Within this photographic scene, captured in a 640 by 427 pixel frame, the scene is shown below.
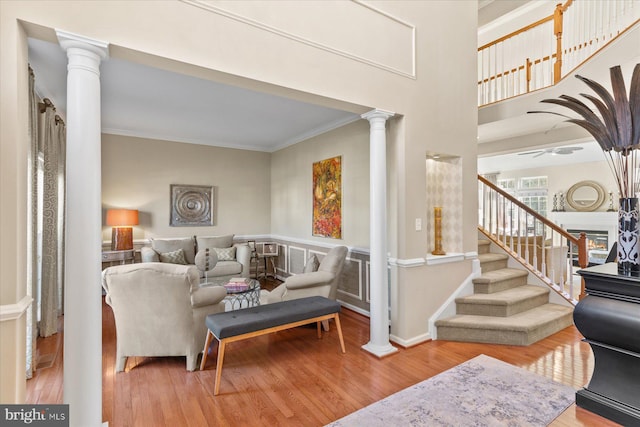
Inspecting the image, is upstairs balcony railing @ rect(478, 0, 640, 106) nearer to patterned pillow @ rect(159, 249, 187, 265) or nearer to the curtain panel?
patterned pillow @ rect(159, 249, 187, 265)

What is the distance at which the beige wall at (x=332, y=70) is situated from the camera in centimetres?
170

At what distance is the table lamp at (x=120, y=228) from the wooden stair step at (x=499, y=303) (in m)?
5.09

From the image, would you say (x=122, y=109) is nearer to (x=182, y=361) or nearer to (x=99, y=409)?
(x=182, y=361)

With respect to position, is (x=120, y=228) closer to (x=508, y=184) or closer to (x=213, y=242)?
(x=213, y=242)

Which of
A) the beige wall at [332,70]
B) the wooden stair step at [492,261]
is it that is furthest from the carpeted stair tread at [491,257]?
the beige wall at [332,70]

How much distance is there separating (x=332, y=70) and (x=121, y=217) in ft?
14.2

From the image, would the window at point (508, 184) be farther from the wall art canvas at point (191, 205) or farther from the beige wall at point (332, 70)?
the wall art canvas at point (191, 205)

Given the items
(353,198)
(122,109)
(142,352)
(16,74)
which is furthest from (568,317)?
(122,109)

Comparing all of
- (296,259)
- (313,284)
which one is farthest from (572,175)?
(313,284)

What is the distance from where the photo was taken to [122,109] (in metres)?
4.43

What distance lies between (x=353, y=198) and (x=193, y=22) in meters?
3.12

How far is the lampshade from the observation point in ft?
16.9

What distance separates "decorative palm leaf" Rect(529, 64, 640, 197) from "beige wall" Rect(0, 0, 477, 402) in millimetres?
1562

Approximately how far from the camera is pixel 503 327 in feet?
11.4
